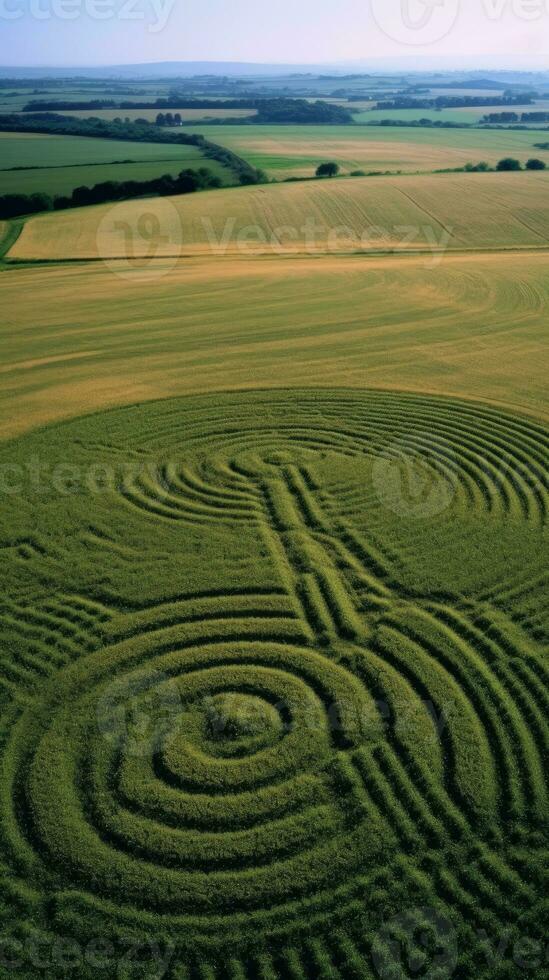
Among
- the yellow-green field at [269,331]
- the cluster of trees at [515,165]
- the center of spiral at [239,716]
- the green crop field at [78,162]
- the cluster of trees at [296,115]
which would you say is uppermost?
the cluster of trees at [296,115]

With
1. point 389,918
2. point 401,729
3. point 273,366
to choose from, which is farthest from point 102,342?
point 389,918

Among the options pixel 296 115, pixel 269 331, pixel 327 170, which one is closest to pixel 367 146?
pixel 327 170

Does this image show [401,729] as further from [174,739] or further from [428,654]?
[174,739]

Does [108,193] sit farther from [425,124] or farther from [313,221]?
[425,124]

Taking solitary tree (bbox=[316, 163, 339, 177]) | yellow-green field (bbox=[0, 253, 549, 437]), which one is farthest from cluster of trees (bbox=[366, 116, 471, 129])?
yellow-green field (bbox=[0, 253, 549, 437])

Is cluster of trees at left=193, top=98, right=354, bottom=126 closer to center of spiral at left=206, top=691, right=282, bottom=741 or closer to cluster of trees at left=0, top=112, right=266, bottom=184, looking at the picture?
cluster of trees at left=0, top=112, right=266, bottom=184

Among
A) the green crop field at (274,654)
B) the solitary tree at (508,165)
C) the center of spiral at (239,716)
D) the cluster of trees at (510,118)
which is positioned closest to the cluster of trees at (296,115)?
the cluster of trees at (510,118)

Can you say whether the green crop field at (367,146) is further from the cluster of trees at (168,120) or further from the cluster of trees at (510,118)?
the cluster of trees at (510,118)
